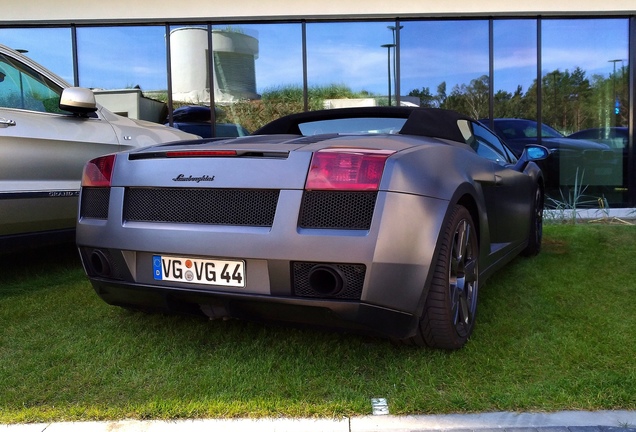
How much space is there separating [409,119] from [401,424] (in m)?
1.72

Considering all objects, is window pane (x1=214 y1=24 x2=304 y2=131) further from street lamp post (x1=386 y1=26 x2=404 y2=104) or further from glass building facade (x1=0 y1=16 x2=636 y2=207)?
street lamp post (x1=386 y1=26 x2=404 y2=104)

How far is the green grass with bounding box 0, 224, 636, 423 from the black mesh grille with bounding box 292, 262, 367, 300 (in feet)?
1.32

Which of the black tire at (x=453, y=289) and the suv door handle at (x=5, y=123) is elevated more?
the suv door handle at (x=5, y=123)

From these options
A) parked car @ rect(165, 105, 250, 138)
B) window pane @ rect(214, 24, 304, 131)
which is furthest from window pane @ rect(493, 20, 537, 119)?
parked car @ rect(165, 105, 250, 138)

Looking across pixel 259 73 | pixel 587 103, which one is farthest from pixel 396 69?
pixel 587 103

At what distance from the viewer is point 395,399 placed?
207 cm

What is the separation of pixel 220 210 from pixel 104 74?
23.8 ft

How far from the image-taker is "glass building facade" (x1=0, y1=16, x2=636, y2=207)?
845cm

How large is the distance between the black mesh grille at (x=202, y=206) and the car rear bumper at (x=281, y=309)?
0.30 m

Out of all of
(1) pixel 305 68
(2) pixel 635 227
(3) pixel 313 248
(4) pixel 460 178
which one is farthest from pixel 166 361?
(1) pixel 305 68

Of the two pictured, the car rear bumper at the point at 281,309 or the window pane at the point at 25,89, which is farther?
the window pane at the point at 25,89

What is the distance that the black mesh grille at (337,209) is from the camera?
2.06 meters

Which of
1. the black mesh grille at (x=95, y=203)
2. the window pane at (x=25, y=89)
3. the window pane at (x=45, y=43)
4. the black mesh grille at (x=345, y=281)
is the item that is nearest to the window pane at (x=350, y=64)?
the window pane at (x=45, y=43)

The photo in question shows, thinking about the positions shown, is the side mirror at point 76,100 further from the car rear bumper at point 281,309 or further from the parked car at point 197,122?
the parked car at point 197,122
